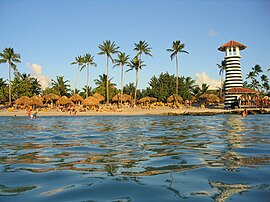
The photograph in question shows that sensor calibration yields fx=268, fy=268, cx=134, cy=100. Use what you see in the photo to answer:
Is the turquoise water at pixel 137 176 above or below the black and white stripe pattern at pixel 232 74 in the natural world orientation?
below

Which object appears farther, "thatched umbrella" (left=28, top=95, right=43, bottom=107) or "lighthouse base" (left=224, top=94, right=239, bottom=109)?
"thatched umbrella" (left=28, top=95, right=43, bottom=107)

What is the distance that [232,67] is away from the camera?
41.8 m

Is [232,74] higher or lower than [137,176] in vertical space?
higher

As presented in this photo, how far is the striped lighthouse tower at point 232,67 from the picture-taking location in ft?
137

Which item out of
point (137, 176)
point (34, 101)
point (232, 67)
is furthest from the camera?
point (34, 101)

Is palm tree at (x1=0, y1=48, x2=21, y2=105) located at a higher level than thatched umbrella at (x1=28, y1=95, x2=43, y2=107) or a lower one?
higher

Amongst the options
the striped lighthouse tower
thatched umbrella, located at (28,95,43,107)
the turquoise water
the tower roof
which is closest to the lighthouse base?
the striped lighthouse tower

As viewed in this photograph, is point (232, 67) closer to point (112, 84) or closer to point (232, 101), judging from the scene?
point (232, 101)

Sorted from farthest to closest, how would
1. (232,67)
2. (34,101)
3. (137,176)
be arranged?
1. (34,101)
2. (232,67)
3. (137,176)

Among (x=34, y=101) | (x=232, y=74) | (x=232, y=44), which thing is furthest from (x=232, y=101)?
(x=34, y=101)

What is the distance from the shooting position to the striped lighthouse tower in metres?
41.7

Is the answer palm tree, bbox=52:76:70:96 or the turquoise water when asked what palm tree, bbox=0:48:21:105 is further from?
the turquoise water

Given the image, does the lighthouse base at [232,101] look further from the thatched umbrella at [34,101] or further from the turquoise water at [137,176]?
the turquoise water at [137,176]

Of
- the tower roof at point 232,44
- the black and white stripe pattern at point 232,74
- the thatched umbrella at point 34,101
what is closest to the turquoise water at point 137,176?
the black and white stripe pattern at point 232,74
